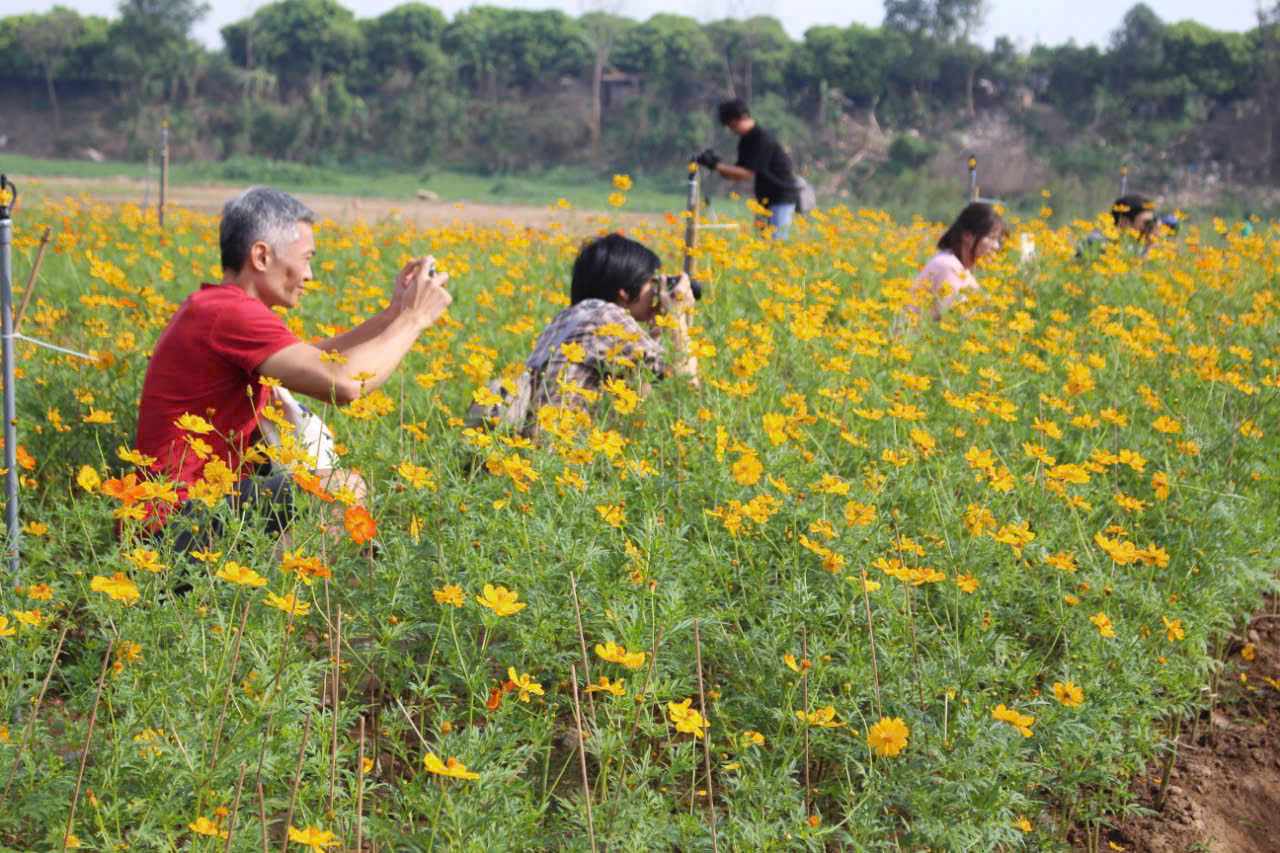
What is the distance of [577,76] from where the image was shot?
163 ft

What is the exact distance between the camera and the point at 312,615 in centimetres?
250

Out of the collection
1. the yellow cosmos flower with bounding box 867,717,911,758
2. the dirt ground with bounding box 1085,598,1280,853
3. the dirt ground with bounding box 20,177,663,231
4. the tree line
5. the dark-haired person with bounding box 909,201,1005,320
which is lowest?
the dirt ground with bounding box 1085,598,1280,853

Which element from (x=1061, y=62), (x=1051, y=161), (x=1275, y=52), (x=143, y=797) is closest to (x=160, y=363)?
(x=143, y=797)

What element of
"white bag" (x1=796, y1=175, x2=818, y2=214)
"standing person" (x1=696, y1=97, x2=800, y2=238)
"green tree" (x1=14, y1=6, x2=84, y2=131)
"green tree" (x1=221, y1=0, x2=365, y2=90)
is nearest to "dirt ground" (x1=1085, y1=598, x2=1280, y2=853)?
"standing person" (x1=696, y1=97, x2=800, y2=238)

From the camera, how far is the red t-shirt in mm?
2875

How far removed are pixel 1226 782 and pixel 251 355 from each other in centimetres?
244

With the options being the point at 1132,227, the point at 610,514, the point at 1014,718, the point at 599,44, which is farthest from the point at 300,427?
the point at 599,44

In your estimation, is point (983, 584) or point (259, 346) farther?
point (259, 346)

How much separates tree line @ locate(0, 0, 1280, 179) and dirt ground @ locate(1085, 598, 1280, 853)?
32.2m

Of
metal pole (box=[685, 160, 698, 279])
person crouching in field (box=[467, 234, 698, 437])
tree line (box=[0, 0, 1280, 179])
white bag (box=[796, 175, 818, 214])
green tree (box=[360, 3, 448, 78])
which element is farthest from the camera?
green tree (box=[360, 3, 448, 78])

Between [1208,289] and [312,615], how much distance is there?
453 centimetres

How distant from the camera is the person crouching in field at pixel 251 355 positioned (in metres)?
2.83

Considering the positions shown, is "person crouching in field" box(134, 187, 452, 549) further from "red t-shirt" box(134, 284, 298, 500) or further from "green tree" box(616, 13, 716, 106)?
"green tree" box(616, 13, 716, 106)

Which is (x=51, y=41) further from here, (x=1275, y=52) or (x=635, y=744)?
(x=635, y=744)
